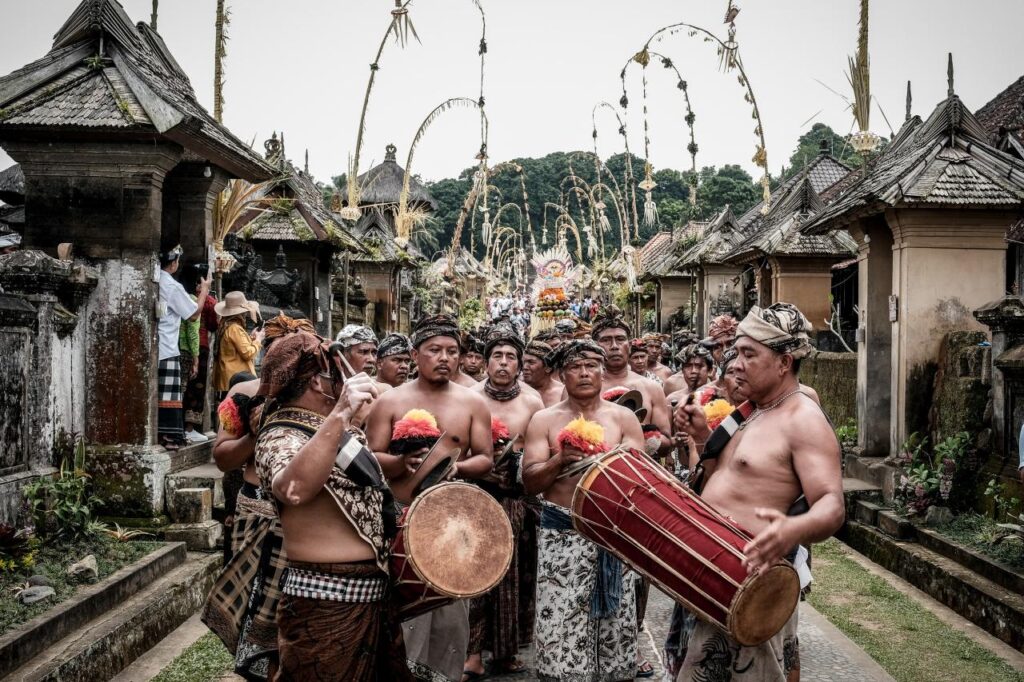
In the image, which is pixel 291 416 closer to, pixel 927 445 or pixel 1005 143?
pixel 927 445

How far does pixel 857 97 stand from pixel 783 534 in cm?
906

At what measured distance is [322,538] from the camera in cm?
347

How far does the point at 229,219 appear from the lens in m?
10.2

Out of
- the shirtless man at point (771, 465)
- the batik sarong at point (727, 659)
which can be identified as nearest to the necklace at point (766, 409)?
the shirtless man at point (771, 465)

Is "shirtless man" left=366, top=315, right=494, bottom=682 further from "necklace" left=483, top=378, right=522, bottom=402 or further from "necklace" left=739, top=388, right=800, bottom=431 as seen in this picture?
"necklace" left=739, top=388, right=800, bottom=431

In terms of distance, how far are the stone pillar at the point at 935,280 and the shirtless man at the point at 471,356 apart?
14.6 ft

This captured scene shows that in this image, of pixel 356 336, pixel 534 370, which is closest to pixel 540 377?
pixel 534 370

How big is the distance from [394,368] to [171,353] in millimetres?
2642

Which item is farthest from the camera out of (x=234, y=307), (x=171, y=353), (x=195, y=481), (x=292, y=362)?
(x=234, y=307)

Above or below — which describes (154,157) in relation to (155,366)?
above

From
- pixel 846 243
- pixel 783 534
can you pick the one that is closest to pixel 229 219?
pixel 783 534

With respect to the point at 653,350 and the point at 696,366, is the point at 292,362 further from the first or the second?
the point at 653,350

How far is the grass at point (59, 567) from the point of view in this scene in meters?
5.08

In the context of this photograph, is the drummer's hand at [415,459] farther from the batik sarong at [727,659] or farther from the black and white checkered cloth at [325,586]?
the batik sarong at [727,659]
